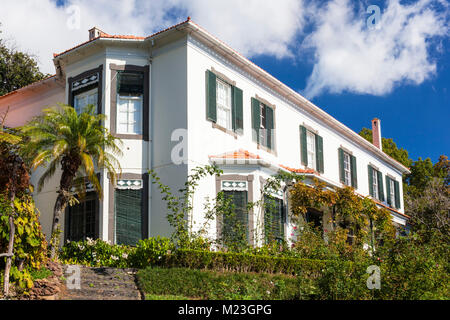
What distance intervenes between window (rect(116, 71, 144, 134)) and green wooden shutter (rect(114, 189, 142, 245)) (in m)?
2.05

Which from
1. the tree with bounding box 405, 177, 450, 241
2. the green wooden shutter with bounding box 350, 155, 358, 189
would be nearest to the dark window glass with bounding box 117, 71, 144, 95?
the green wooden shutter with bounding box 350, 155, 358, 189

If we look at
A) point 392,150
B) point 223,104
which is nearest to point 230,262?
point 223,104

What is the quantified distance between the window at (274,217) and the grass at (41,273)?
262 inches

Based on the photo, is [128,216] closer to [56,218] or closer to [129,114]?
[56,218]

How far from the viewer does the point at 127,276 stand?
13500 millimetres

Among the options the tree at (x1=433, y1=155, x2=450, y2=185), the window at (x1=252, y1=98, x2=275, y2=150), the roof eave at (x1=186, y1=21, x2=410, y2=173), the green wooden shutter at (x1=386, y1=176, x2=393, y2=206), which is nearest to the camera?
the roof eave at (x1=186, y1=21, x2=410, y2=173)

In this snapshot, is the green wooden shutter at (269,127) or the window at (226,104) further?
the green wooden shutter at (269,127)

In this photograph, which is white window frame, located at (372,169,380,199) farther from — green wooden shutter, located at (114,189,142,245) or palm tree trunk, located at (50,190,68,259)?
palm tree trunk, located at (50,190,68,259)

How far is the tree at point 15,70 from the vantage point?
29500mm

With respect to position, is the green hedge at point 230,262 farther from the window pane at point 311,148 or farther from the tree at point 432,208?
the tree at point 432,208

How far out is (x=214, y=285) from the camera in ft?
41.3

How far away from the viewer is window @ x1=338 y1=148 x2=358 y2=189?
27312 mm

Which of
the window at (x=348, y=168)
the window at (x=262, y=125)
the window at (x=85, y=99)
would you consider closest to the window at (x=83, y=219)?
the window at (x=85, y=99)
